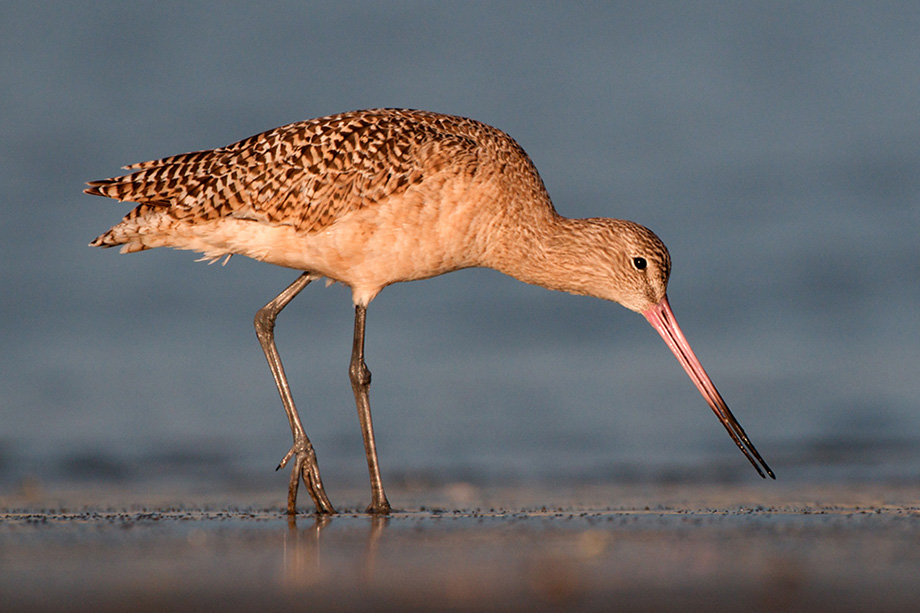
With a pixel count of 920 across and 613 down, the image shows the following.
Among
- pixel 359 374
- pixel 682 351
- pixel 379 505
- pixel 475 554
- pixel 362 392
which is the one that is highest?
pixel 682 351

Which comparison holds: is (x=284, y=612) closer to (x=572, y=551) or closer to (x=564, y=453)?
(x=572, y=551)

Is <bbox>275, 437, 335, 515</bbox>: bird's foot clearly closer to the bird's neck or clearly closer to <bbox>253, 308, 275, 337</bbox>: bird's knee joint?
<bbox>253, 308, 275, 337</bbox>: bird's knee joint

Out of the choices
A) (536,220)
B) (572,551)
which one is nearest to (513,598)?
(572,551)

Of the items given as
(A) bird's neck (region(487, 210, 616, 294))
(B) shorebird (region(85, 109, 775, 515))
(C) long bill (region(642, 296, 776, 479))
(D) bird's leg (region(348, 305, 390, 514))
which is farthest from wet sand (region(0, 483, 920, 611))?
(A) bird's neck (region(487, 210, 616, 294))

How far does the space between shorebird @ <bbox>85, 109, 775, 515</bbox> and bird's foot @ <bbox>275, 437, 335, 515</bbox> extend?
12mm

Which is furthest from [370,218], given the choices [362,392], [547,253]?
[547,253]

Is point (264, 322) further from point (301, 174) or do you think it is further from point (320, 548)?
point (320, 548)

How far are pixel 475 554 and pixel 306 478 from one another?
8.25 feet

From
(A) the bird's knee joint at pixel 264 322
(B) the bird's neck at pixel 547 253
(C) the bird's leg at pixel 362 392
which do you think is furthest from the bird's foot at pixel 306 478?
(B) the bird's neck at pixel 547 253

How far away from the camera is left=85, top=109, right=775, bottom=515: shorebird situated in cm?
755

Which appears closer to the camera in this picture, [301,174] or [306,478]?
[306,478]

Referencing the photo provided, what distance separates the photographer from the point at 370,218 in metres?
7.53

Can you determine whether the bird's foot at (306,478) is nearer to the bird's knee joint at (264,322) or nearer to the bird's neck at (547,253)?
the bird's knee joint at (264,322)

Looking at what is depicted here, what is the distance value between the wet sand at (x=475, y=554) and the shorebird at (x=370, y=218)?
3.20 feet
